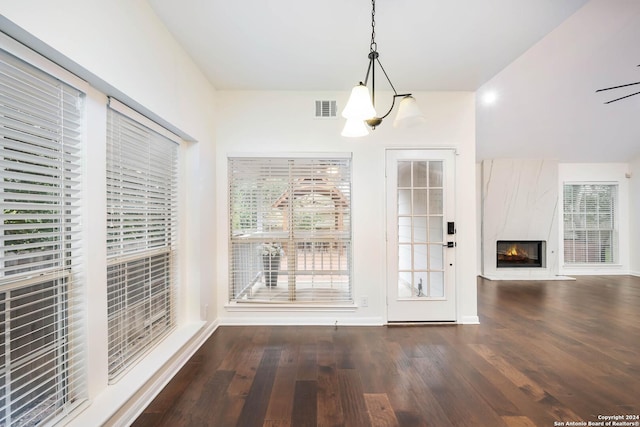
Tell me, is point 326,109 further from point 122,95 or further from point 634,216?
point 634,216

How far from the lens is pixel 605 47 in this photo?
3.52 m

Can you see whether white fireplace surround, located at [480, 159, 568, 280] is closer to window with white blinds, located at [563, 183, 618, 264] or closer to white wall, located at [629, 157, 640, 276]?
window with white blinds, located at [563, 183, 618, 264]

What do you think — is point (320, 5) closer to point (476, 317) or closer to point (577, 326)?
point (476, 317)

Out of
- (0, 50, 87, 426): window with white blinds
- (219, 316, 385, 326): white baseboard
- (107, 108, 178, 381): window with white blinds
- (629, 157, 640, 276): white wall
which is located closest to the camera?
(0, 50, 87, 426): window with white blinds

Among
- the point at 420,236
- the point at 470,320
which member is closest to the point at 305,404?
the point at 420,236

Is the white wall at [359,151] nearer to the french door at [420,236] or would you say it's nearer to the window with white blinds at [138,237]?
the french door at [420,236]

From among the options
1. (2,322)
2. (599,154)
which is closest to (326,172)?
(2,322)

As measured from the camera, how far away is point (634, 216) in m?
6.06

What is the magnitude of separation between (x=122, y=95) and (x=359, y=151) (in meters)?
2.37

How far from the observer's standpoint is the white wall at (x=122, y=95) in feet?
4.30

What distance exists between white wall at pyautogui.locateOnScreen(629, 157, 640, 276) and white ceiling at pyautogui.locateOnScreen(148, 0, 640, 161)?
3.27m

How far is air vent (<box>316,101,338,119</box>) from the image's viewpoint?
3.31 metres

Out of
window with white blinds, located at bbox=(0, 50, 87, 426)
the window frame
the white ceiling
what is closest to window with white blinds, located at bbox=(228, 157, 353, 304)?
the white ceiling

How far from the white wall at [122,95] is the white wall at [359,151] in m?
0.47
